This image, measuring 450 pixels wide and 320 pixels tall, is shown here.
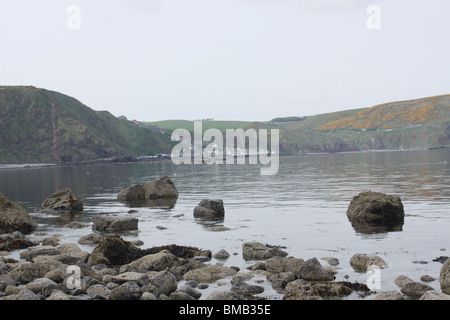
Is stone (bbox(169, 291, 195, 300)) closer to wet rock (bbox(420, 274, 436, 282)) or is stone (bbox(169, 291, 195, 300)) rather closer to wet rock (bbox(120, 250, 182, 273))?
wet rock (bbox(120, 250, 182, 273))

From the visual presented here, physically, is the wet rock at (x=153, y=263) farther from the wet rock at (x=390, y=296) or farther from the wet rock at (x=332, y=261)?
the wet rock at (x=390, y=296)

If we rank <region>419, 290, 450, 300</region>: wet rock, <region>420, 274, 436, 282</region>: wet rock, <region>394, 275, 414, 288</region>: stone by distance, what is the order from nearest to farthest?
<region>419, 290, 450, 300</region>: wet rock → <region>394, 275, 414, 288</region>: stone → <region>420, 274, 436, 282</region>: wet rock

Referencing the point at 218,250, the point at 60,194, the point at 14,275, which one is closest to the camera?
the point at 14,275

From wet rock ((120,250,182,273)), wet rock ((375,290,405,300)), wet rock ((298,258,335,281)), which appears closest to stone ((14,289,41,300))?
wet rock ((120,250,182,273))

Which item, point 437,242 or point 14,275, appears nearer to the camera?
point 14,275

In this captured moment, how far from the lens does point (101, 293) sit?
1797 centimetres

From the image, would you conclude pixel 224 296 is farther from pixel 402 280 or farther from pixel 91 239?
pixel 91 239

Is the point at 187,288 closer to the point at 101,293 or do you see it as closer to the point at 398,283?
the point at 101,293

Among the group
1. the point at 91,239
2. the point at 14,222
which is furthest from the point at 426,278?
the point at 14,222

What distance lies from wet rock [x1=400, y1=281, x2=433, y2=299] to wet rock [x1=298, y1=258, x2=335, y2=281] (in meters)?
3.13

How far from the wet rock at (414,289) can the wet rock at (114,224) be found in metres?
21.9

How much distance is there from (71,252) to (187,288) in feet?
32.0

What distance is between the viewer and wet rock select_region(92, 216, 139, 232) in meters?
34.9

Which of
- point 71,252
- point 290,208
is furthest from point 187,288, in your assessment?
point 290,208
